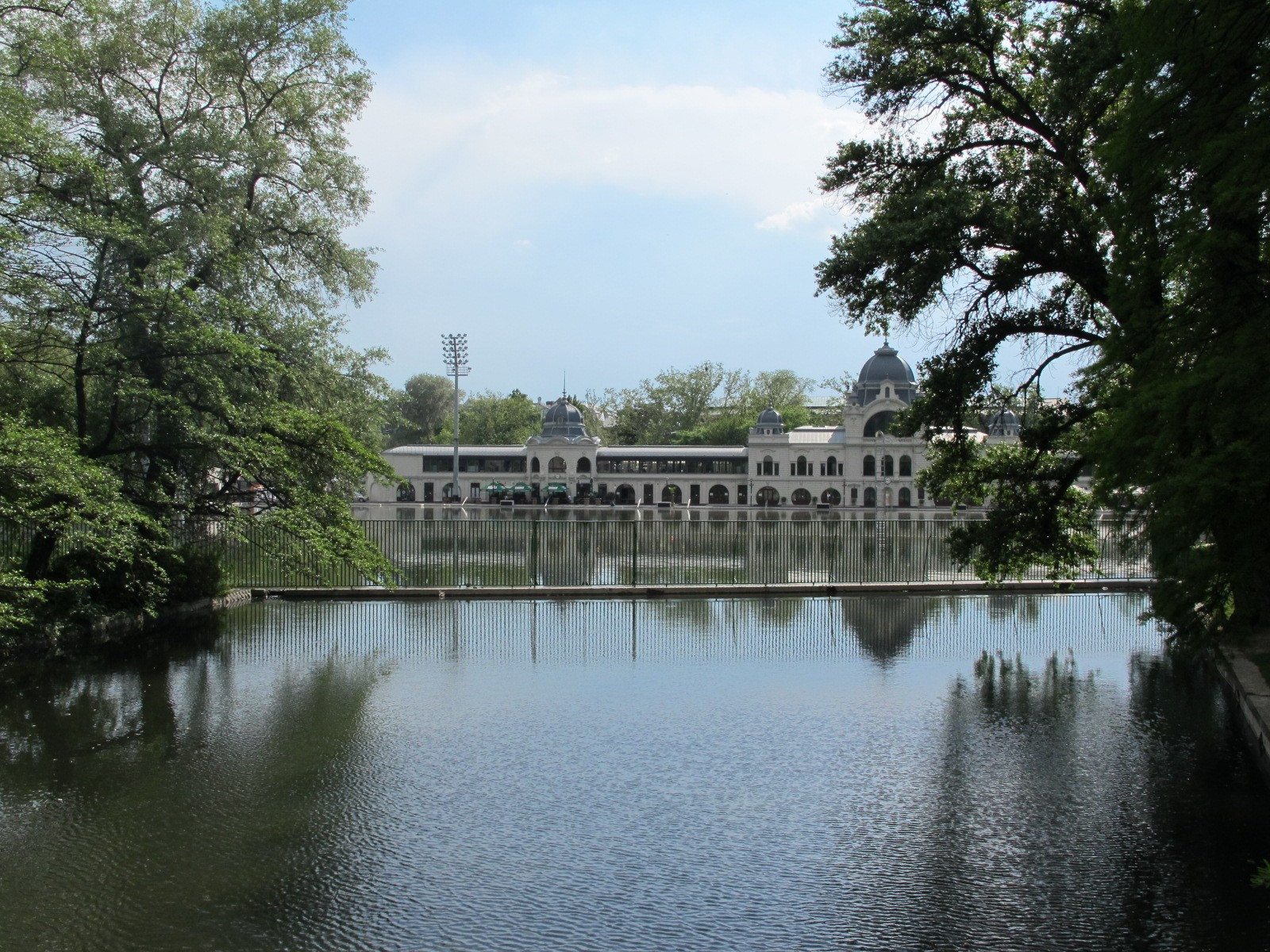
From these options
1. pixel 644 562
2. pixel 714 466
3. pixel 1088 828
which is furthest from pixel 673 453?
pixel 1088 828

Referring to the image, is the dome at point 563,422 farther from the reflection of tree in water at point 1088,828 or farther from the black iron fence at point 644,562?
the reflection of tree in water at point 1088,828

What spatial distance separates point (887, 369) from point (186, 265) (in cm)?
6456

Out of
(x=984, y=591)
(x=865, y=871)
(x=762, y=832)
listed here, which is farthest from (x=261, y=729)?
(x=984, y=591)

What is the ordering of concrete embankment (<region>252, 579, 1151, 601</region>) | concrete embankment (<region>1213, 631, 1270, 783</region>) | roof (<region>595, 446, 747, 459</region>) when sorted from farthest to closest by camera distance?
roof (<region>595, 446, 747, 459</region>)
concrete embankment (<region>252, 579, 1151, 601</region>)
concrete embankment (<region>1213, 631, 1270, 783</region>)

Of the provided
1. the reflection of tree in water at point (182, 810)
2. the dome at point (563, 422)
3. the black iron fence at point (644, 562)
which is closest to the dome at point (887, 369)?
the dome at point (563, 422)

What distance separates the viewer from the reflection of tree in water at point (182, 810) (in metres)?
7.52

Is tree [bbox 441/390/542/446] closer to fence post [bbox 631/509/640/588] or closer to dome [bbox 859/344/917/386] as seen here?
dome [bbox 859/344/917/386]

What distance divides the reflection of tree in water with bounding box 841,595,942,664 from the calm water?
4.99ft

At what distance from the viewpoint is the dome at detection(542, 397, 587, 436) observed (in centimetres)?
8200

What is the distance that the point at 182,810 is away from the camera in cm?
962

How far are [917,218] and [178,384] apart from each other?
12621 mm

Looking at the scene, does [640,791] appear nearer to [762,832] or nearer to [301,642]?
[762,832]

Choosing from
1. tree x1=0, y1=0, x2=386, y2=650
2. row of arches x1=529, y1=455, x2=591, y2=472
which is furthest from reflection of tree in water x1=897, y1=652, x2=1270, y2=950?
row of arches x1=529, y1=455, x2=591, y2=472

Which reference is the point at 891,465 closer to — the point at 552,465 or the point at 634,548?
the point at 552,465
